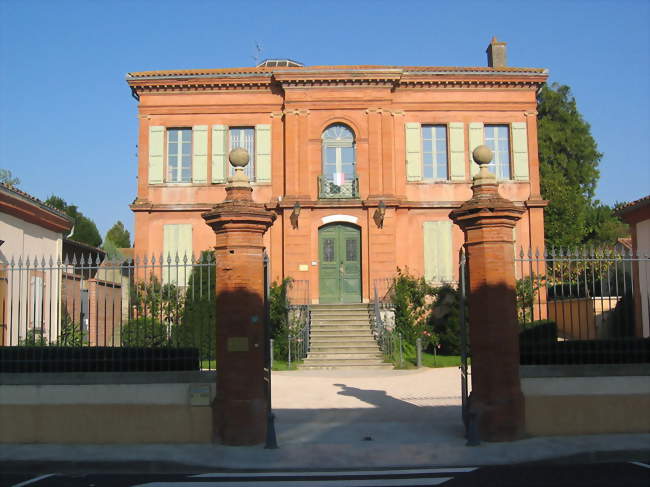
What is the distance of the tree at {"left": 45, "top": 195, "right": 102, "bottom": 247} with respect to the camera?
47250mm

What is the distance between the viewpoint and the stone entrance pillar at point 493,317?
330 inches

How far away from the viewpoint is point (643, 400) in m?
8.73

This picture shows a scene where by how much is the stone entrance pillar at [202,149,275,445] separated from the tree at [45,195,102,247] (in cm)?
4114

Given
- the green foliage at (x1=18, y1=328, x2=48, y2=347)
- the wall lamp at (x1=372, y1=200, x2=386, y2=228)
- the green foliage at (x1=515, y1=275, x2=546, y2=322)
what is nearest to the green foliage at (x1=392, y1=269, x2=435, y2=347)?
the wall lamp at (x1=372, y1=200, x2=386, y2=228)

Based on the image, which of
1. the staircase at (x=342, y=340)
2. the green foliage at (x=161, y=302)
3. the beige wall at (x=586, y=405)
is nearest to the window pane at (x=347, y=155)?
the staircase at (x=342, y=340)

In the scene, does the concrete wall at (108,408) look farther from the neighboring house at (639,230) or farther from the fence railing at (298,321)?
the neighboring house at (639,230)

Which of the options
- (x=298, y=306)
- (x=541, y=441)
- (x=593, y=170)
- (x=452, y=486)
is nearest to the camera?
(x=452, y=486)

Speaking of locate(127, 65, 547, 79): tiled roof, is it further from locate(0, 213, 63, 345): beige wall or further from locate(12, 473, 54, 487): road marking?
locate(12, 473, 54, 487): road marking

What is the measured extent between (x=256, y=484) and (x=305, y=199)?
50.3 ft

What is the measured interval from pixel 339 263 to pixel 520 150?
7570mm

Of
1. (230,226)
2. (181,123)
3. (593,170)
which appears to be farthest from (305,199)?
(593,170)

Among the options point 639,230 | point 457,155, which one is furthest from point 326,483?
point 457,155

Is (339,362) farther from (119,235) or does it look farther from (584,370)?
(119,235)

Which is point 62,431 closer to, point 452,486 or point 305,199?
point 452,486
